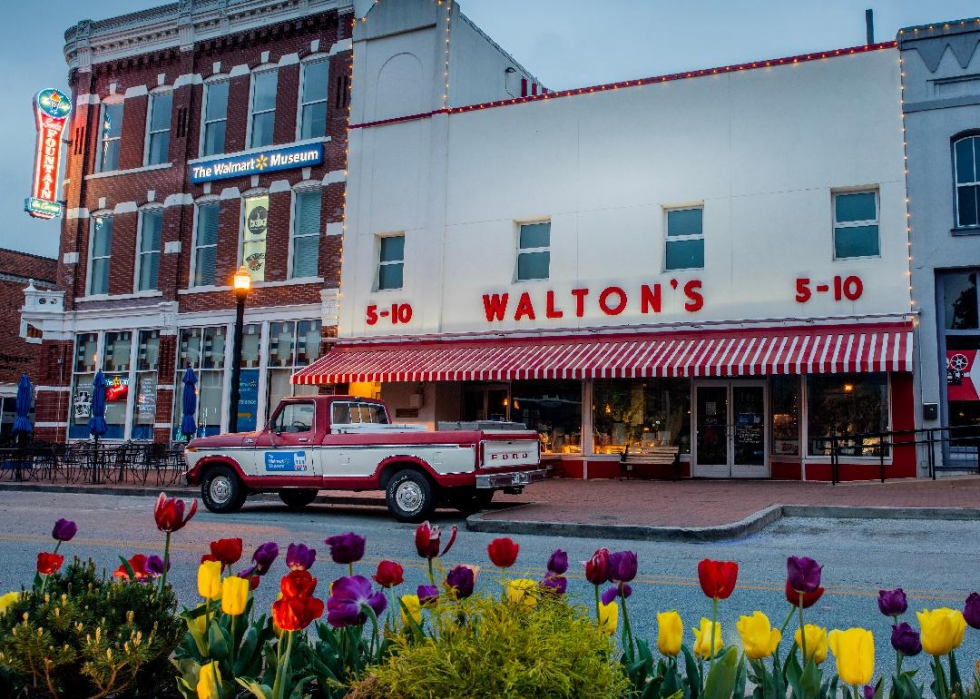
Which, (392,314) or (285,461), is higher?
(392,314)

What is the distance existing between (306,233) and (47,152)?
946 cm

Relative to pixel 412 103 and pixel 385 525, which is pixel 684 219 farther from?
pixel 385 525

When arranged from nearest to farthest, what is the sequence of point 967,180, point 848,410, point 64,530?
point 64,530 → point 967,180 → point 848,410

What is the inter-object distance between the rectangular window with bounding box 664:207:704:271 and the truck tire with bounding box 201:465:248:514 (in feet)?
34.6

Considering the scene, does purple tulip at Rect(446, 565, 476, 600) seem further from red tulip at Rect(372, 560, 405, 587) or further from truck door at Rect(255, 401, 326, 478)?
truck door at Rect(255, 401, 326, 478)

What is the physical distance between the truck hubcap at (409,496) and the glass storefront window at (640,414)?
8513mm

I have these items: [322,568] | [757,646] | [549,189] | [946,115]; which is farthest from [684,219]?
[757,646]

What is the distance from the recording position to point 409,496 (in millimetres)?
13547

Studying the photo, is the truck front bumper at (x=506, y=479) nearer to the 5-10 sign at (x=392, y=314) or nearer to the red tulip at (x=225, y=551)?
the 5-10 sign at (x=392, y=314)

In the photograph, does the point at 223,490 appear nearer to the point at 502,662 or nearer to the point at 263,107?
the point at 502,662

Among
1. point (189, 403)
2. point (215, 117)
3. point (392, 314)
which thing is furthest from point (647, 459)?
point (215, 117)

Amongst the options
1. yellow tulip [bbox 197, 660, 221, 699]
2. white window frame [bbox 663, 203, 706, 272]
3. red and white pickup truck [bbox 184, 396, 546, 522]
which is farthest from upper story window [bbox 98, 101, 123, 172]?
yellow tulip [bbox 197, 660, 221, 699]

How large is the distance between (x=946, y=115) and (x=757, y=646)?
19001 millimetres

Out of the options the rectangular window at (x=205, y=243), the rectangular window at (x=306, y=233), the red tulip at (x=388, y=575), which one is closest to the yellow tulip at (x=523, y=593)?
the red tulip at (x=388, y=575)
